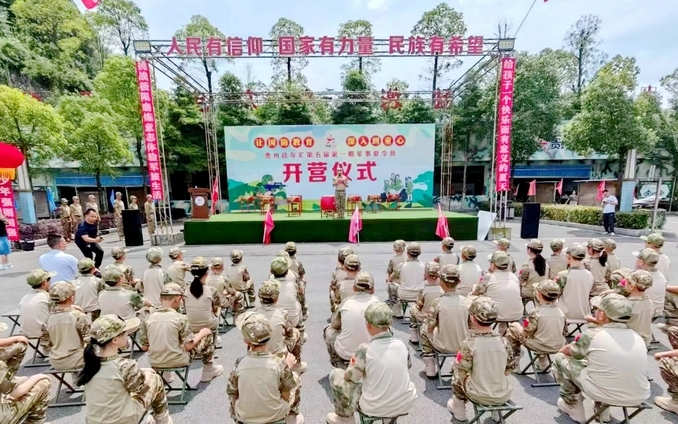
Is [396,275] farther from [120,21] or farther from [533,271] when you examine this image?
[120,21]

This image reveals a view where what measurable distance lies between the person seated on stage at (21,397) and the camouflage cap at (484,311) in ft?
10.2

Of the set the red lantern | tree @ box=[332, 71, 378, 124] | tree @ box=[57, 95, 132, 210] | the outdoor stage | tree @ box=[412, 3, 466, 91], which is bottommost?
the outdoor stage

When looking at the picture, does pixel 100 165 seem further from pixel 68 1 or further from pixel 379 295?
pixel 68 1

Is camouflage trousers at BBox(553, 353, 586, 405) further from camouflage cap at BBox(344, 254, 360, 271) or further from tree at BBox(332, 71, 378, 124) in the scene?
tree at BBox(332, 71, 378, 124)

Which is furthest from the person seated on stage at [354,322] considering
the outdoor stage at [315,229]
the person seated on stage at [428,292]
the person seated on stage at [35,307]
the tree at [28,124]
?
the tree at [28,124]

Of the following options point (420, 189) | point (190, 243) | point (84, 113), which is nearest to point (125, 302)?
point (190, 243)

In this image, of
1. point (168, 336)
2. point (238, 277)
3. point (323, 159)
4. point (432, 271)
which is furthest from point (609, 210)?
point (168, 336)

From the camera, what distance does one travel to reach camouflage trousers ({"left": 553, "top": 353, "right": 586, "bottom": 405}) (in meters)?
2.47

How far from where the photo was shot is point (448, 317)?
297 centimetres

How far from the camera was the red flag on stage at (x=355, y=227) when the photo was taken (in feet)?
30.9

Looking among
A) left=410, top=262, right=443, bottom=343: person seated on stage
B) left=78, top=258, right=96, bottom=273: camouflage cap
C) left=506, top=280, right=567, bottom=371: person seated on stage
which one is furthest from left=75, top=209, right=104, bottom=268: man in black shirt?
left=506, top=280, right=567, bottom=371: person seated on stage

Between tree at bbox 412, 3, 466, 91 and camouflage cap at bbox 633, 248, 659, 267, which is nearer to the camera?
camouflage cap at bbox 633, 248, 659, 267

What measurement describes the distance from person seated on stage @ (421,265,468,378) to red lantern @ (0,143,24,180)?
10.6 metres

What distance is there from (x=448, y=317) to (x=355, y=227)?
21.6 ft
